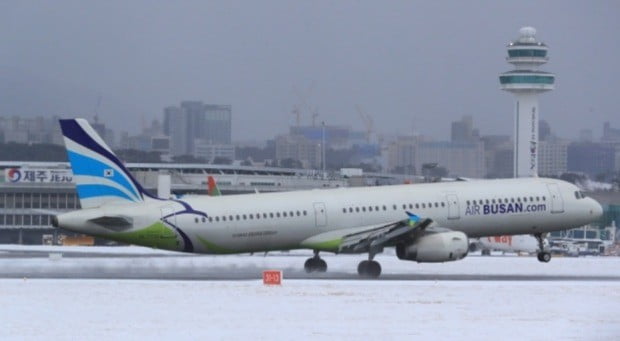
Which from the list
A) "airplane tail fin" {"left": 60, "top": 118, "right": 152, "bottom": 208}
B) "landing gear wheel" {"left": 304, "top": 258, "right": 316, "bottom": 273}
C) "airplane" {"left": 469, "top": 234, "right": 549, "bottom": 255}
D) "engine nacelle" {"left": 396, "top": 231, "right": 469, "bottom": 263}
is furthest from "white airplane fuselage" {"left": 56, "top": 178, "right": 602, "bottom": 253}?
"airplane" {"left": 469, "top": 234, "right": 549, "bottom": 255}

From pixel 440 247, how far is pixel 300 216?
5.48 metres

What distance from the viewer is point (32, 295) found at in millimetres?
44000

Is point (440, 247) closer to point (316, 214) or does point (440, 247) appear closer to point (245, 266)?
point (316, 214)

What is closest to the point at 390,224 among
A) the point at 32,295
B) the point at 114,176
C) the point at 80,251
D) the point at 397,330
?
the point at 114,176

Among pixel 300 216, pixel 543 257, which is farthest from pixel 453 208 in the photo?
pixel 300 216

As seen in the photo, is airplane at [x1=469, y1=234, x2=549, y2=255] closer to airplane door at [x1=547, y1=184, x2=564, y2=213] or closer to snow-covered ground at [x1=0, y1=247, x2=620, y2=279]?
snow-covered ground at [x1=0, y1=247, x2=620, y2=279]

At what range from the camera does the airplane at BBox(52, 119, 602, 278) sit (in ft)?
174

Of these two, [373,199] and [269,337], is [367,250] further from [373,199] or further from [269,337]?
[269,337]

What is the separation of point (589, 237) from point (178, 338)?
3986 inches

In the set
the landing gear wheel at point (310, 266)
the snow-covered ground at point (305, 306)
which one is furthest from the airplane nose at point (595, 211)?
the landing gear wheel at point (310, 266)

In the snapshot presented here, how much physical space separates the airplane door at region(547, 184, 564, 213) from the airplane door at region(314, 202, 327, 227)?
9561 millimetres

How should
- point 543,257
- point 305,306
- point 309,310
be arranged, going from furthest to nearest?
point 543,257 < point 305,306 < point 309,310

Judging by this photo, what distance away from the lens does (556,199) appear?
58344mm

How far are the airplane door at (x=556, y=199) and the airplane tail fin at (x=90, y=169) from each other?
16993 millimetres
